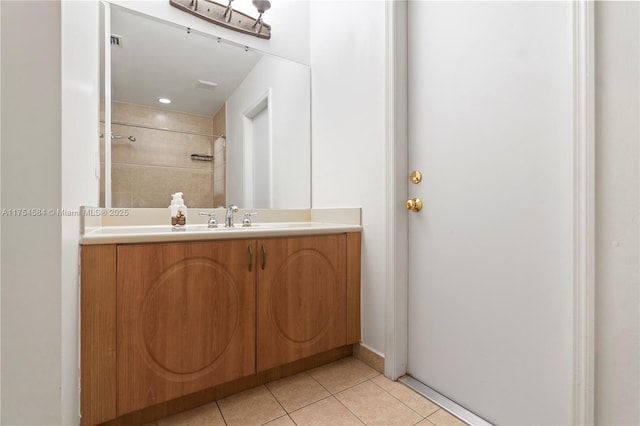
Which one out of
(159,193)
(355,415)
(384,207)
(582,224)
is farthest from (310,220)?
(582,224)

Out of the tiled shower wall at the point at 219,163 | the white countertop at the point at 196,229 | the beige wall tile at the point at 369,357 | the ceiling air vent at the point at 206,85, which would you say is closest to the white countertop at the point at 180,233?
the white countertop at the point at 196,229

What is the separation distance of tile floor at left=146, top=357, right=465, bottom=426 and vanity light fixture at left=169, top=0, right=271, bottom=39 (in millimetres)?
2014

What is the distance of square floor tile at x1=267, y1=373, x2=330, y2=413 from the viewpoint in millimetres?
1269

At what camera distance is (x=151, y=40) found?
1.58 m

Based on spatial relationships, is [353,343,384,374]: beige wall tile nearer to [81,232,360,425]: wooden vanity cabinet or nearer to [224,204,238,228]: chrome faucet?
[81,232,360,425]: wooden vanity cabinet

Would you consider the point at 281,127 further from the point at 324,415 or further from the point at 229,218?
the point at 324,415

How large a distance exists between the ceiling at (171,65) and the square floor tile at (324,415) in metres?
1.63

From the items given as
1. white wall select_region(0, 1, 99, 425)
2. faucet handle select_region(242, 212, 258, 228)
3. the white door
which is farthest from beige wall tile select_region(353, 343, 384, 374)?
white wall select_region(0, 1, 99, 425)

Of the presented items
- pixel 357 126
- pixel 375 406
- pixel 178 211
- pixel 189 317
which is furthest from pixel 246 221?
pixel 375 406

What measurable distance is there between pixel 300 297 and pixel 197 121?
1.18m

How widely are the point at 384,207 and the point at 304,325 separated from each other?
2.32ft

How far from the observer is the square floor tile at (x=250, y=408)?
Answer: 1.16 metres

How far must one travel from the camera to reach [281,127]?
1949mm

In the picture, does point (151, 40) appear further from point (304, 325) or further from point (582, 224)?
point (582, 224)
